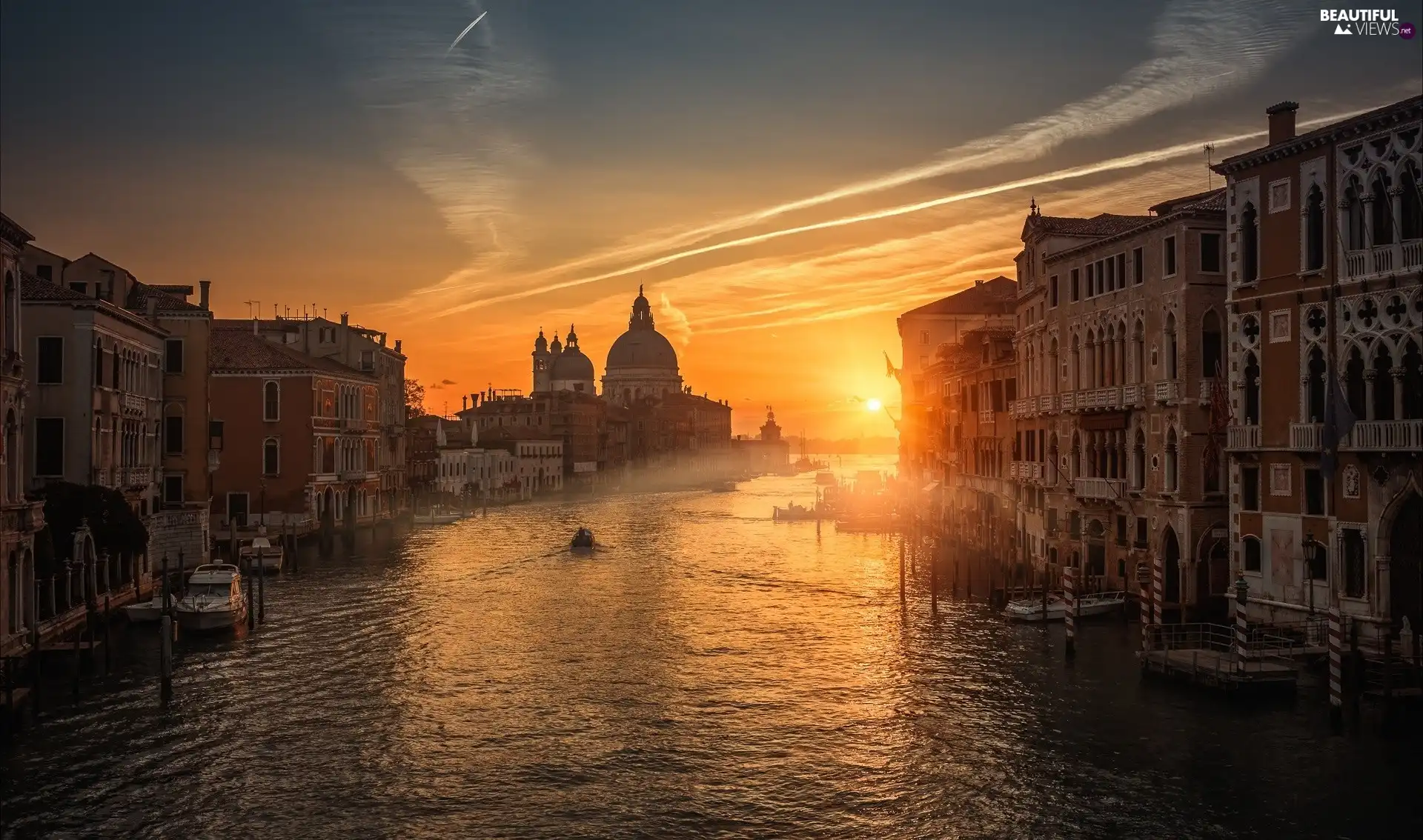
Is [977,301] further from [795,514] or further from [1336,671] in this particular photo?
[1336,671]

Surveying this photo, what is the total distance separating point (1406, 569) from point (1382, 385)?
10.8 ft

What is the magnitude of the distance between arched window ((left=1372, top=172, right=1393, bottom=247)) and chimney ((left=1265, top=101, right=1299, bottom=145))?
4.08m

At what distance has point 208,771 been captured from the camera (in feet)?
60.5

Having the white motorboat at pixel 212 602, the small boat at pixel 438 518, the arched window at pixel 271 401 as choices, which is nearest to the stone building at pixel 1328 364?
the white motorboat at pixel 212 602

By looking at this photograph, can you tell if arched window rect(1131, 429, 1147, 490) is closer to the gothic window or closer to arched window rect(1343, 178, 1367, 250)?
the gothic window

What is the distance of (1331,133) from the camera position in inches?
924

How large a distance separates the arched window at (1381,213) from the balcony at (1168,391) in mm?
6828

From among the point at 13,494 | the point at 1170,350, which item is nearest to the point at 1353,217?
the point at 1170,350

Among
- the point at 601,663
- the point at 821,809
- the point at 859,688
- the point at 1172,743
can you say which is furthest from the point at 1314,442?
the point at 601,663

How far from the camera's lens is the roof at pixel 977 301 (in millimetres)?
65750

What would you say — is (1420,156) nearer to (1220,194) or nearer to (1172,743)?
(1220,194)

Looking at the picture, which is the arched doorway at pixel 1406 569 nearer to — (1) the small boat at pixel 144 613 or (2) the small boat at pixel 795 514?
(1) the small boat at pixel 144 613

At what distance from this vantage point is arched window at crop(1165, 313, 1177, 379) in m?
29.5

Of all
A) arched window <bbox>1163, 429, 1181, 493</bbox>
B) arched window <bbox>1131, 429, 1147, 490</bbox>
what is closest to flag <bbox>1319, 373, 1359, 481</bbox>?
arched window <bbox>1163, 429, 1181, 493</bbox>
